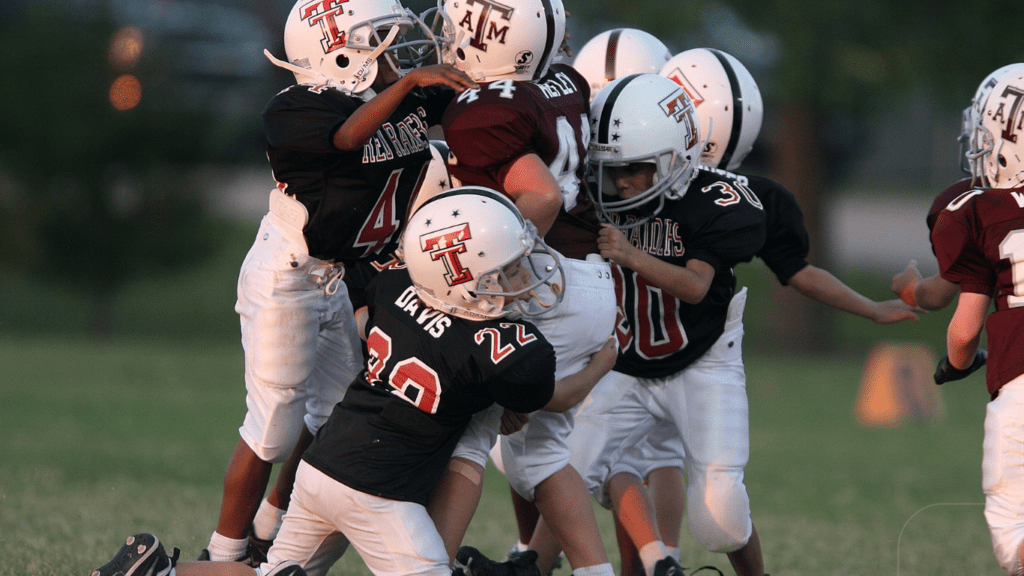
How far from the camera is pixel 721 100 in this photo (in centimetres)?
427

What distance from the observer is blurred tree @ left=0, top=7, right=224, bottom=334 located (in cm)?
1345

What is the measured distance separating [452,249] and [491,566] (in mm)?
1311

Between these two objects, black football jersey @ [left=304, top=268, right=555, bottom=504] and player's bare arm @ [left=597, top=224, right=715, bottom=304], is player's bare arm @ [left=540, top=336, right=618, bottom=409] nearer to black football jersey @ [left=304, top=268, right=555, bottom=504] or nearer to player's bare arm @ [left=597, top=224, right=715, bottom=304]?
black football jersey @ [left=304, top=268, right=555, bottom=504]

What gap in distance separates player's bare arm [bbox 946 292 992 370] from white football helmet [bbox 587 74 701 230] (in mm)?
1042

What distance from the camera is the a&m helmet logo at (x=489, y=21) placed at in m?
3.59

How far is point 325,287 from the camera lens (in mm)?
3895

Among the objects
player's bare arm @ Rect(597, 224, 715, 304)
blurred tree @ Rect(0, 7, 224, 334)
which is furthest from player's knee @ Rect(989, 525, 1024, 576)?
blurred tree @ Rect(0, 7, 224, 334)

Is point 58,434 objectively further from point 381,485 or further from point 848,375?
point 848,375

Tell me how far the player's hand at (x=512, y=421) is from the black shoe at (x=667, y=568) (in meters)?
0.78

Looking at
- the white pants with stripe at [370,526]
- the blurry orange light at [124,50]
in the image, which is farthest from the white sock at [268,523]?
the blurry orange light at [124,50]

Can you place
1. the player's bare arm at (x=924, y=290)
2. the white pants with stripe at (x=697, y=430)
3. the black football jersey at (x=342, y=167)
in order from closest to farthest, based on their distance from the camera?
the black football jersey at (x=342, y=167)
the player's bare arm at (x=924, y=290)
the white pants with stripe at (x=697, y=430)

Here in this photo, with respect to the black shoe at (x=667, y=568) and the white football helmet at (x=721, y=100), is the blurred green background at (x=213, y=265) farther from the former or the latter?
the white football helmet at (x=721, y=100)

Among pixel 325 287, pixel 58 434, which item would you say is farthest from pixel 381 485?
pixel 58 434

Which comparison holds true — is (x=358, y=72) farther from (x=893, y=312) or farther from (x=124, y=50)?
(x=124, y=50)
